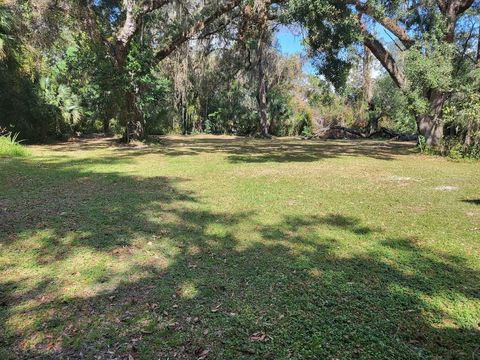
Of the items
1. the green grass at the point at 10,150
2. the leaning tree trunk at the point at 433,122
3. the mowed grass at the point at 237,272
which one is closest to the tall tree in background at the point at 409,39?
→ the leaning tree trunk at the point at 433,122

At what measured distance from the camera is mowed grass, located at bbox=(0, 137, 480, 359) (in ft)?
7.32

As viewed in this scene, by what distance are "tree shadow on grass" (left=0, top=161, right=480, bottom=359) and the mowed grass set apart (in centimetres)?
1

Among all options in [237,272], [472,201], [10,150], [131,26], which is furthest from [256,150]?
[237,272]

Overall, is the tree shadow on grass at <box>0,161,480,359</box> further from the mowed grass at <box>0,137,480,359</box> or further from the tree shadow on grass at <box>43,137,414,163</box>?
the tree shadow on grass at <box>43,137,414,163</box>

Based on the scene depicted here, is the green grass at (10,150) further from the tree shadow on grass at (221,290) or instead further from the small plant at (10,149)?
the tree shadow on grass at (221,290)

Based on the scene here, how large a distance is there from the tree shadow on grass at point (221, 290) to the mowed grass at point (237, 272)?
0.01m

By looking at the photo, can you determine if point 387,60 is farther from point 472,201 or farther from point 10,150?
point 10,150

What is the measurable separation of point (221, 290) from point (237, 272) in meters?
0.33

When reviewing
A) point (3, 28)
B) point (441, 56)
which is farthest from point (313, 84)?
point (3, 28)

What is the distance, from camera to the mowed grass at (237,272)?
2.23m

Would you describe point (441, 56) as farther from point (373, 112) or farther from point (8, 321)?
point (373, 112)

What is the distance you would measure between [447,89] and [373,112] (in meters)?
14.0

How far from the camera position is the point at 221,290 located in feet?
9.27

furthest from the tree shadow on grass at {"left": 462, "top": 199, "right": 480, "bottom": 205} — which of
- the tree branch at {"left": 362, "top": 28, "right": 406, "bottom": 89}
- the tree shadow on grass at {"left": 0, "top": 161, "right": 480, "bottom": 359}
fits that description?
the tree branch at {"left": 362, "top": 28, "right": 406, "bottom": 89}
